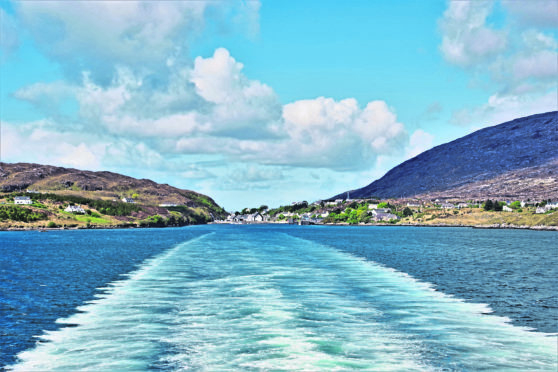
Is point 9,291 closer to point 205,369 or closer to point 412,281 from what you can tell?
point 205,369

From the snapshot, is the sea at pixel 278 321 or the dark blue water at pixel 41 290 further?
the dark blue water at pixel 41 290

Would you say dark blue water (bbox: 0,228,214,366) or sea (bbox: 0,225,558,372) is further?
dark blue water (bbox: 0,228,214,366)

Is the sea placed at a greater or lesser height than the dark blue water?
lesser

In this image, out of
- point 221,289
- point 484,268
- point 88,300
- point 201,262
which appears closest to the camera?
point 88,300

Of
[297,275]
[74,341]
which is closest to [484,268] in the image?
[297,275]

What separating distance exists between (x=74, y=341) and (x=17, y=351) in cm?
288

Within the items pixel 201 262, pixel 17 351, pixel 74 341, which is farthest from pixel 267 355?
pixel 201 262

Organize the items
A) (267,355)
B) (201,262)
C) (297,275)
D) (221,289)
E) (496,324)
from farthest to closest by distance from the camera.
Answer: (201,262)
(297,275)
(221,289)
(496,324)
(267,355)

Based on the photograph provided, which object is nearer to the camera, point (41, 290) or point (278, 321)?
point (278, 321)

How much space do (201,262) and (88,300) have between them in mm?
34056

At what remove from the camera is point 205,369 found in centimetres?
2128

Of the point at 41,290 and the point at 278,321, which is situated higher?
the point at 41,290

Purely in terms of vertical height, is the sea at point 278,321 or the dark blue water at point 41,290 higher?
the dark blue water at point 41,290

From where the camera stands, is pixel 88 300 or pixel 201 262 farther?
pixel 201 262
